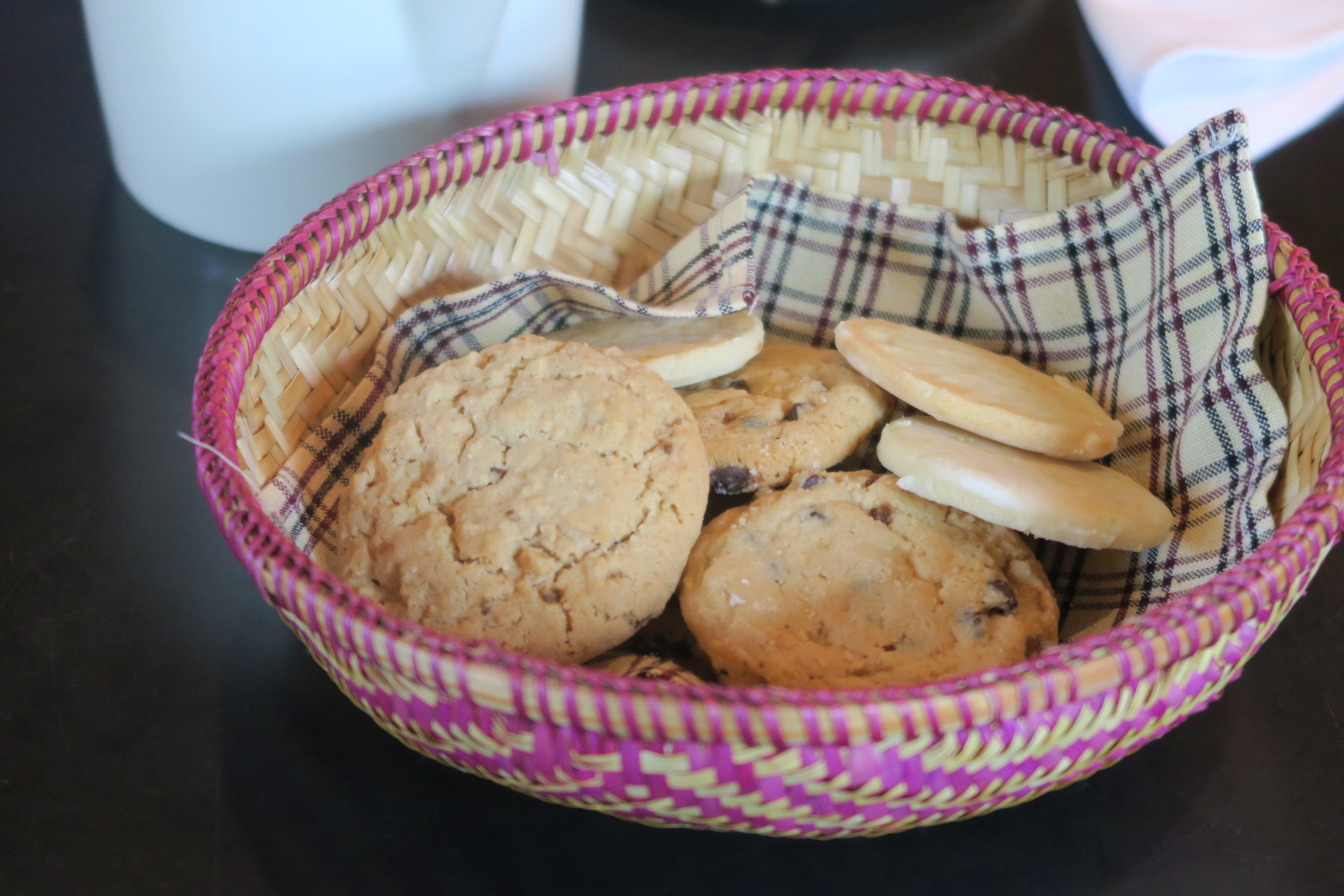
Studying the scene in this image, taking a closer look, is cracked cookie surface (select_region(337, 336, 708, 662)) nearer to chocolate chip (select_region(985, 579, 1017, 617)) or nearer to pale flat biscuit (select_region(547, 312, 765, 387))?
pale flat biscuit (select_region(547, 312, 765, 387))

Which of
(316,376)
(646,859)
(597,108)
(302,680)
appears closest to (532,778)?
(646,859)

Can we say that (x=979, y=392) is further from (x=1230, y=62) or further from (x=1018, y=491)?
(x=1230, y=62)

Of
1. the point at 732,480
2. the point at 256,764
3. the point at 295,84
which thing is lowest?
the point at 256,764

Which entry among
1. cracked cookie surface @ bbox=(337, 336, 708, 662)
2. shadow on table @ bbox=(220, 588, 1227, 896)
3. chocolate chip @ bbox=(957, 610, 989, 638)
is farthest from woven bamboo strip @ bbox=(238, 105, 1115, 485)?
chocolate chip @ bbox=(957, 610, 989, 638)

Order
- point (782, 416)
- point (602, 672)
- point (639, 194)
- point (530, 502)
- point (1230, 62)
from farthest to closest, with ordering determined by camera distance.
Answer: point (1230, 62)
point (639, 194)
point (782, 416)
point (530, 502)
point (602, 672)

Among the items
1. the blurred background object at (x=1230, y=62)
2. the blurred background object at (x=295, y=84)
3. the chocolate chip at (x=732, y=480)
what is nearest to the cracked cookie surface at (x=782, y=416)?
the chocolate chip at (x=732, y=480)

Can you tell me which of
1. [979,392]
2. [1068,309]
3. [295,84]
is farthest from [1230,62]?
[295,84]

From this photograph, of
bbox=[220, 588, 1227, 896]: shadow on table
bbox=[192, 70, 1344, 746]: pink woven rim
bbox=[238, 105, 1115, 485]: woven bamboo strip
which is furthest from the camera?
bbox=[238, 105, 1115, 485]: woven bamboo strip

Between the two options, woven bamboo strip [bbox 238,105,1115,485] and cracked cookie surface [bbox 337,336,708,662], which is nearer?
cracked cookie surface [bbox 337,336,708,662]
